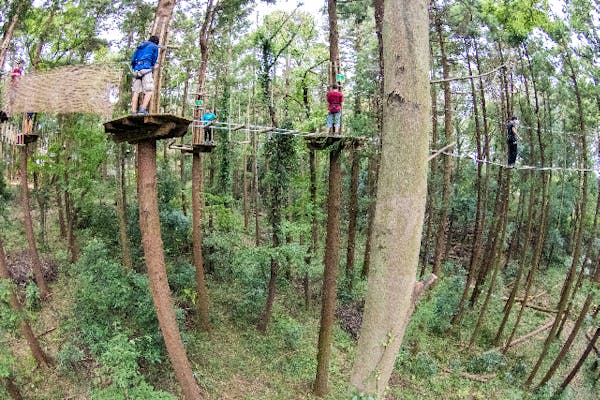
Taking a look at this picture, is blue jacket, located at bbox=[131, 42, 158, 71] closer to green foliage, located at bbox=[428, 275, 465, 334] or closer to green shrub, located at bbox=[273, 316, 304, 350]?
green shrub, located at bbox=[273, 316, 304, 350]

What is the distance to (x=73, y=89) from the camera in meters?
5.82

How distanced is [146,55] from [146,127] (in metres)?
0.88

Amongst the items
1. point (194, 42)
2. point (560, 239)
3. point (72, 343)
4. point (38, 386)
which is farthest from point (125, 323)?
point (560, 239)

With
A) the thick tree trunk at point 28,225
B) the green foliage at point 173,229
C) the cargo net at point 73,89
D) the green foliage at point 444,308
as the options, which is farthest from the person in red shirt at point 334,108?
the green foliage at point 173,229

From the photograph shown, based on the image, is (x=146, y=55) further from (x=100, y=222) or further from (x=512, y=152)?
(x=100, y=222)

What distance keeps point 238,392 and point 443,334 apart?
8.69m

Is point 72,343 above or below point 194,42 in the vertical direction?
below

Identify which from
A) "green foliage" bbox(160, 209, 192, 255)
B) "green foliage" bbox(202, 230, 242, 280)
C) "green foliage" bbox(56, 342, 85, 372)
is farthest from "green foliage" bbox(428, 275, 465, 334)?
"green foliage" bbox(56, 342, 85, 372)

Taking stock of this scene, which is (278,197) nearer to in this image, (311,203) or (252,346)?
(311,203)

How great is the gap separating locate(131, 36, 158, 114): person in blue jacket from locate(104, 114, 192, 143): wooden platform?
0.18 meters

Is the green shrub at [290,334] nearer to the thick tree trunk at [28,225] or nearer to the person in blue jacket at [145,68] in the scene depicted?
the thick tree trunk at [28,225]

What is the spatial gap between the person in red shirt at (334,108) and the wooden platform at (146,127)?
2544mm

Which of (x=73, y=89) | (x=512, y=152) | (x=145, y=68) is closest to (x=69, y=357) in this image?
(x=73, y=89)

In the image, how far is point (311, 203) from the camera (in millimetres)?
13500
